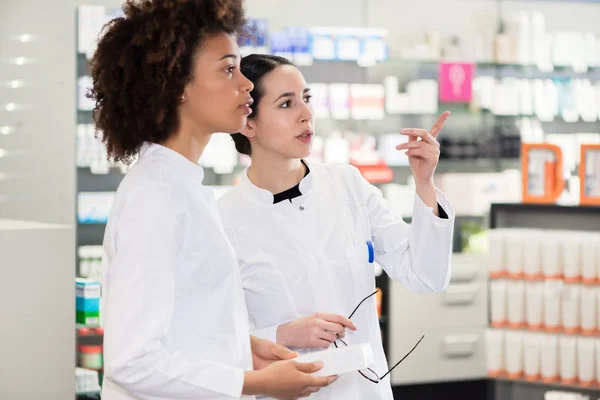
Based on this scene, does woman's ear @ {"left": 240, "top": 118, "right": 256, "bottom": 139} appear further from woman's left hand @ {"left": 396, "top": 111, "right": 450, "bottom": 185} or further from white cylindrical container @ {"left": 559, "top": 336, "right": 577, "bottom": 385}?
white cylindrical container @ {"left": 559, "top": 336, "right": 577, "bottom": 385}

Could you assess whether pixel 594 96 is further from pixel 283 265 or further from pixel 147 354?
pixel 147 354

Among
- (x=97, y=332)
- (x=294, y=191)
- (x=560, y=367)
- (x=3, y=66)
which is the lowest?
(x=560, y=367)

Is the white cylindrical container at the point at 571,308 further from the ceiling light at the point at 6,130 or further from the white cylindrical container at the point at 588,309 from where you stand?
the ceiling light at the point at 6,130

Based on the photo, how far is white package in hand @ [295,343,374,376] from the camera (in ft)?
5.92

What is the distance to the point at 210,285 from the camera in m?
1.61

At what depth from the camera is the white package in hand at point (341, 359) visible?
1.80 m

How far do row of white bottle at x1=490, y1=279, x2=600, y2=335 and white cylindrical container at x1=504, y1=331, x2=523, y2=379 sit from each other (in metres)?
0.05

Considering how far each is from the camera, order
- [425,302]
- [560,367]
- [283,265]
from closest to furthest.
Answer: [283,265] → [560,367] → [425,302]

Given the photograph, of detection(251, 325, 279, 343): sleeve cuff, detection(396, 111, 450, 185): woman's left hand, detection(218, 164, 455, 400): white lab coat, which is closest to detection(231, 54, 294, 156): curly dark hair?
detection(218, 164, 455, 400): white lab coat

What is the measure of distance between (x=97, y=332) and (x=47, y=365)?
2.97 feet

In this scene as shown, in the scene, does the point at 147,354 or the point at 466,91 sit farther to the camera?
the point at 466,91

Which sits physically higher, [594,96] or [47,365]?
[594,96]

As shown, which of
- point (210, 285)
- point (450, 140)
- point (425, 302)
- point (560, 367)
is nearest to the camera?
point (210, 285)

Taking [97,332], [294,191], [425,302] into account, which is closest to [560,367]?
[425,302]
